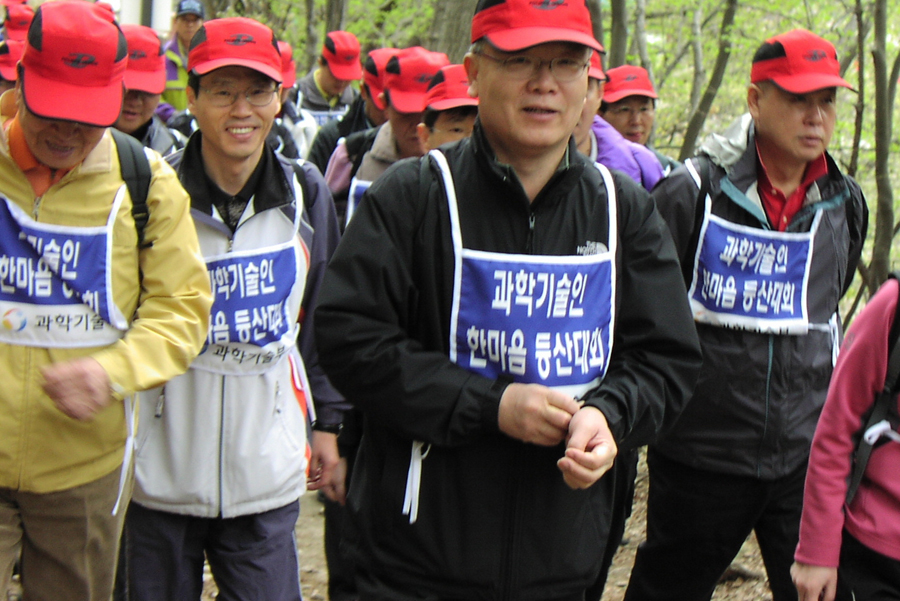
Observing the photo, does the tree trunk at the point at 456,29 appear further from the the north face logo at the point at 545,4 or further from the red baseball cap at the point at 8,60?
the the north face logo at the point at 545,4

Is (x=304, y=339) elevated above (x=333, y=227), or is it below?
below

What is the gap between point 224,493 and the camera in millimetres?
3801

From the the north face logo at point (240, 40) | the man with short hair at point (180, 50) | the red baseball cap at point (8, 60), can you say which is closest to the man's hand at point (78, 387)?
the the north face logo at point (240, 40)

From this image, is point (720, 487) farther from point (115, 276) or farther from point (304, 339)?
point (115, 276)

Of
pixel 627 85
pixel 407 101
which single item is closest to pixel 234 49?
pixel 407 101

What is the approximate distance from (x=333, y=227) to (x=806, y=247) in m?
1.92

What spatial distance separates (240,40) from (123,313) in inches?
46.3

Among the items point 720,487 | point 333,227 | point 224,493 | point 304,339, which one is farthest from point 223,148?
point 720,487

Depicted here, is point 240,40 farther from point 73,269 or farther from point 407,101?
point 407,101

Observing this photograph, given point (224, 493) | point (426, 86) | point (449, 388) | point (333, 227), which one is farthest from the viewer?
point (426, 86)

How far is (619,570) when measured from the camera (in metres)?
6.62

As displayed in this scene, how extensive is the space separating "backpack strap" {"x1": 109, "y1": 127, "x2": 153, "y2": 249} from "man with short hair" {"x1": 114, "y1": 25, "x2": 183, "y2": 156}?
187 centimetres

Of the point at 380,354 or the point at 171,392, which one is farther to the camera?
the point at 171,392

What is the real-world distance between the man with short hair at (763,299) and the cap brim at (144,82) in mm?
2726
